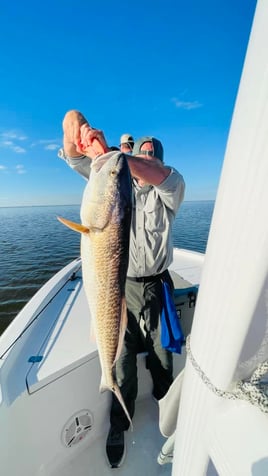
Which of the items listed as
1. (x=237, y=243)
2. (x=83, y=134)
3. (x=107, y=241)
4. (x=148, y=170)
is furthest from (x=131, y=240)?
(x=237, y=243)

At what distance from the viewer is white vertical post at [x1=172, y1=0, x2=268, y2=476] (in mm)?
639

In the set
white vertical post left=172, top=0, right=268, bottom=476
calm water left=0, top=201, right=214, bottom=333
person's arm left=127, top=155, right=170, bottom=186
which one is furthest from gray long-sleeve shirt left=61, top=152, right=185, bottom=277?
calm water left=0, top=201, right=214, bottom=333

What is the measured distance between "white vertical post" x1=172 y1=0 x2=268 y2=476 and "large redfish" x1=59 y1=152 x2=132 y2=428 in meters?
0.41

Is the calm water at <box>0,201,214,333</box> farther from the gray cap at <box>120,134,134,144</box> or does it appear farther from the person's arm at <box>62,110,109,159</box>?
the person's arm at <box>62,110,109,159</box>

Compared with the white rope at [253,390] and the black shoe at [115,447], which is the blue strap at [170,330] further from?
the white rope at [253,390]

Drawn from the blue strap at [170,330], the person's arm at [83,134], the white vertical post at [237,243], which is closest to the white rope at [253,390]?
the white vertical post at [237,243]

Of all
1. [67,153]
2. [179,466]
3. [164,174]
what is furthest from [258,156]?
[179,466]

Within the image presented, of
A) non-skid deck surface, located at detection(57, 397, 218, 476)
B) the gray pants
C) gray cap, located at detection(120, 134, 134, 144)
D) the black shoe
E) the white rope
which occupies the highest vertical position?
gray cap, located at detection(120, 134, 134, 144)

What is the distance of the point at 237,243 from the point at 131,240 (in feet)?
4.22

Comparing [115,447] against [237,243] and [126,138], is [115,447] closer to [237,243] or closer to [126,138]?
[237,243]

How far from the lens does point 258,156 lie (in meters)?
0.65

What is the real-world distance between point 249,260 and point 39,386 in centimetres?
170

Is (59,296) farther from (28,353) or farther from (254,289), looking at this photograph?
(254,289)

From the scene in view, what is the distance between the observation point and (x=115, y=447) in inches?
81.3
